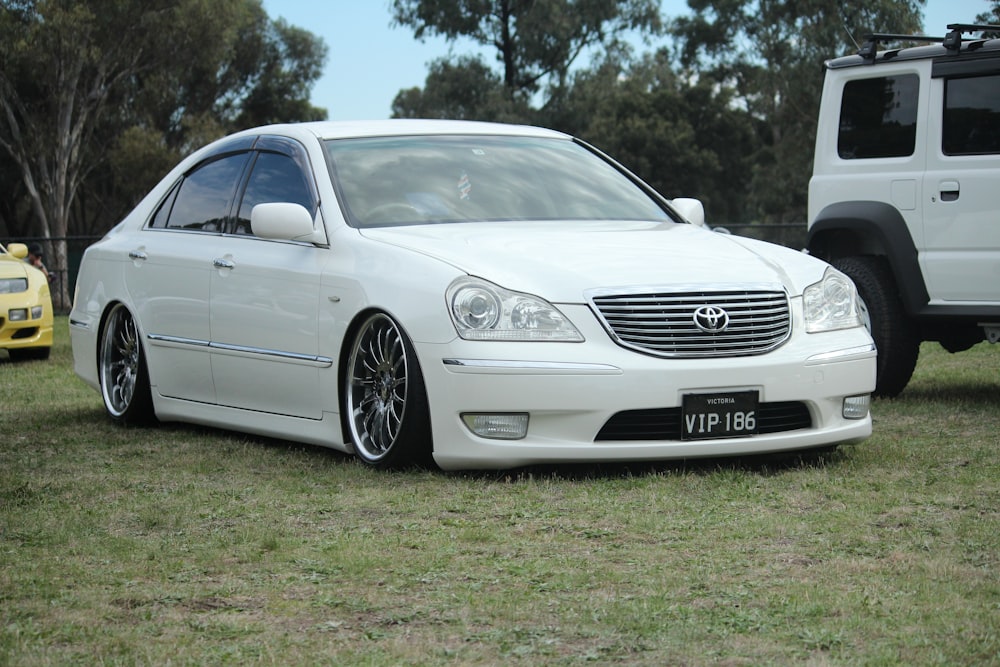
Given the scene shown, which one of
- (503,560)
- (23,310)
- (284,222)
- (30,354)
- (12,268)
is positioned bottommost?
(30,354)

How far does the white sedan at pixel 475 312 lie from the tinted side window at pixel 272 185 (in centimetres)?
2

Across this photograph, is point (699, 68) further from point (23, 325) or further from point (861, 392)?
point (861, 392)

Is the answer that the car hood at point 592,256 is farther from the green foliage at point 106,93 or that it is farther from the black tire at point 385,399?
the green foliage at point 106,93

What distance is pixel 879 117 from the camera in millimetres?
9438

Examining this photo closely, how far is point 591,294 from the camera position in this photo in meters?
6.03

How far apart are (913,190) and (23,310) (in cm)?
872

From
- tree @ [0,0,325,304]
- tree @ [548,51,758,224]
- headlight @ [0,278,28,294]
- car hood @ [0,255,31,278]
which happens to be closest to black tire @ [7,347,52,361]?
headlight @ [0,278,28,294]

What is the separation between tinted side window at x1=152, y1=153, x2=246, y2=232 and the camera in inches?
312

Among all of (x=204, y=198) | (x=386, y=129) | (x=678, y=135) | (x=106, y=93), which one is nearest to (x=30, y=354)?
(x=204, y=198)

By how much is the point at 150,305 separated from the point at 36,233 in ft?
143

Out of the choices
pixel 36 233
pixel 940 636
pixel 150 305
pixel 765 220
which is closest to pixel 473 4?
pixel 765 220

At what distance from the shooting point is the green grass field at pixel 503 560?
366cm

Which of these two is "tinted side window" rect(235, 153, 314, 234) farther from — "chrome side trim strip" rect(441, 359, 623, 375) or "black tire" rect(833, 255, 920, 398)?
"black tire" rect(833, 255, 920, 398)

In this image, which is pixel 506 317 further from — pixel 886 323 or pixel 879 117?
pixel 879 117
